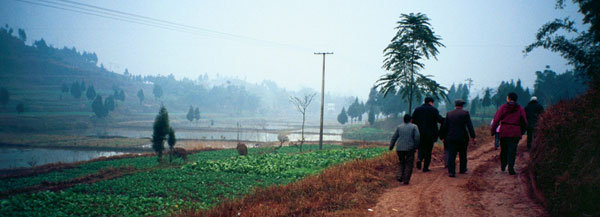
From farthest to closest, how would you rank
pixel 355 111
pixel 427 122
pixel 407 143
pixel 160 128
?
pixel 355 111 < pixel 160 128 < pixel 427 122 < pixel 407 143

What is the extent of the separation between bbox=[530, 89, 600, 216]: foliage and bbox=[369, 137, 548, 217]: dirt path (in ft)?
1.85

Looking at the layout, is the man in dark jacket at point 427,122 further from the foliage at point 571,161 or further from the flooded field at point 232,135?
the flooded field at point 232,135

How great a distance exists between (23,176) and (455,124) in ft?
119

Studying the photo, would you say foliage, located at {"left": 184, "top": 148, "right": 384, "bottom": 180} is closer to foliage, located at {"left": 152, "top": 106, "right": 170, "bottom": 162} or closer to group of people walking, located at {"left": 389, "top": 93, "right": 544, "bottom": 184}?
group of people walking, located at {"left": 389, "top": 93, "right": 544, "bottom": 184}

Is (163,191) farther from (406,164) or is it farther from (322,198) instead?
(406,164)

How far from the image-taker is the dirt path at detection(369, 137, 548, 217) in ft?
21.4

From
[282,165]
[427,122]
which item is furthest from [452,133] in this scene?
[282,165]

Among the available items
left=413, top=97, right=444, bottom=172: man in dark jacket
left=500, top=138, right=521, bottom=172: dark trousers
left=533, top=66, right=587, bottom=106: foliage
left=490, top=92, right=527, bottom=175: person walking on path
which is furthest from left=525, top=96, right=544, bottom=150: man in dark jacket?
left=533, top=66, right=587, bottom=106: foliage

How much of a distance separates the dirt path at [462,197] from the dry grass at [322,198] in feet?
1.87

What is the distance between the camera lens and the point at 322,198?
815cm

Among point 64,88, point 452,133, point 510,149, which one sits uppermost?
point 64,88

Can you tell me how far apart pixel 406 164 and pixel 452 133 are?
1760 mm

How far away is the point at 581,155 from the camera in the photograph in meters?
5.55

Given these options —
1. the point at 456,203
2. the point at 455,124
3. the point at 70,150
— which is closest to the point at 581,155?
the point at 456,203
